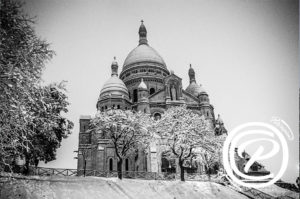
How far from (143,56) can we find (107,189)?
123 feet

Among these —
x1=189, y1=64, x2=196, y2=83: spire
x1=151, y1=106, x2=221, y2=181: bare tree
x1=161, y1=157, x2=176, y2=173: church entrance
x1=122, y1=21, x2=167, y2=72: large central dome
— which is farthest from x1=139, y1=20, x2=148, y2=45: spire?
x1=161, y1=157, x2=176, y2=173: church entrance

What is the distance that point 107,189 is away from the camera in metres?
25.0

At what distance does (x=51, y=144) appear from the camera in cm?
2986

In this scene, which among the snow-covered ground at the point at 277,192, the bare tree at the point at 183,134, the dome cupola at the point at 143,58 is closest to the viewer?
the bare tree at the point at 183,134

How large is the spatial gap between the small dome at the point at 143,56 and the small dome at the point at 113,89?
9.76 m

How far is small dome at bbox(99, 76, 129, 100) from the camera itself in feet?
156

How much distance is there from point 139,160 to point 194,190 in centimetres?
1253

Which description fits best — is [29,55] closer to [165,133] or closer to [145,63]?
[165,133]

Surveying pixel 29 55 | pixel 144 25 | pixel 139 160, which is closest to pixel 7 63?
pixel 29 55

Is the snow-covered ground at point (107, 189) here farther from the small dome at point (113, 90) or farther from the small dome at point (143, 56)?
the small dome at point (143, 56)

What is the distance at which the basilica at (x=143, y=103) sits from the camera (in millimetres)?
39500

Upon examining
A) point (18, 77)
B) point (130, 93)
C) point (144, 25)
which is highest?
point (144, 25)

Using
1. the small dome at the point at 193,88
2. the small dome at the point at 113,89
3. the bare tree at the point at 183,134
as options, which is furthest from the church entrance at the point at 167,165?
the small dome at the point at 193,88

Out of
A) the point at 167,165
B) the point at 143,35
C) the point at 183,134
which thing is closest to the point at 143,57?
the point at 143,35
